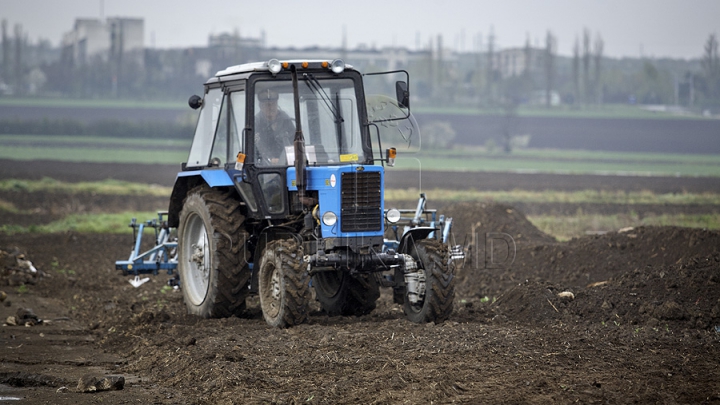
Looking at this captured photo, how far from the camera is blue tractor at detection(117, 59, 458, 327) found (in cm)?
968

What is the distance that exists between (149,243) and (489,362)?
13984 millimetres

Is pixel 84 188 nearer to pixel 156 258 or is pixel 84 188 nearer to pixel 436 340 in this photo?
pixel 156 258

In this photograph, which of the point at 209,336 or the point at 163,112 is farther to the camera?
the point at 163,112

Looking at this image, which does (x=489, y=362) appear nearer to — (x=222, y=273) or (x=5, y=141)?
(x=222, y=273)

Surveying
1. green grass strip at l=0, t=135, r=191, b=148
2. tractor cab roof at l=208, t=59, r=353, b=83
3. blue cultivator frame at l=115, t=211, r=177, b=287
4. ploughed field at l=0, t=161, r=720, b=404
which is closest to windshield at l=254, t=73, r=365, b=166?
tractor cab roof at l=208, t=59, r=353, b=83

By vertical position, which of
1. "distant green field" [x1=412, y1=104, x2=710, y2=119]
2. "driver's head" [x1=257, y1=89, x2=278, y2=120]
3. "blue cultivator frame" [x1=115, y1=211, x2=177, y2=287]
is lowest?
"blue cultivator frame" [x1=115, y1=211, x2=177, y2=287]

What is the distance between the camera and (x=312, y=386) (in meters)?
7.12

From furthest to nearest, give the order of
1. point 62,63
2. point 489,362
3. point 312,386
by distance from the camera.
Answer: point 62,63, point 489,362, point 312,386

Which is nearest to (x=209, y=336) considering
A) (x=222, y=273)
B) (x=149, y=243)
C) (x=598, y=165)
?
(x=222, y=273)

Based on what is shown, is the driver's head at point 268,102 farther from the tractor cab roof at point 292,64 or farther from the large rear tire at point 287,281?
the large rear tire at point 287,281

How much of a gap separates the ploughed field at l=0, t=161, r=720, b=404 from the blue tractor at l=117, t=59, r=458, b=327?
0.45 m

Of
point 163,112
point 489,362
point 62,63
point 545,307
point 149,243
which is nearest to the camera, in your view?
point 489,362

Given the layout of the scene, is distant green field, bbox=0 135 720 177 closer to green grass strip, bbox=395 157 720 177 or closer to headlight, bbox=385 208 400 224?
green grass strip, bbox=395 157 720 177

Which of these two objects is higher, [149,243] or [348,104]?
[348,104]
